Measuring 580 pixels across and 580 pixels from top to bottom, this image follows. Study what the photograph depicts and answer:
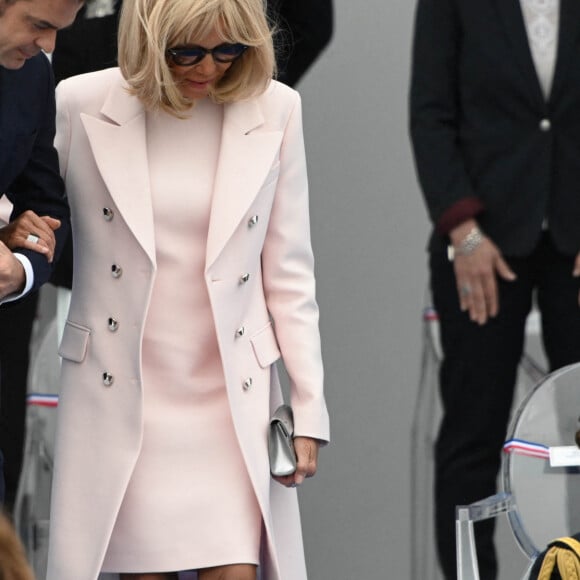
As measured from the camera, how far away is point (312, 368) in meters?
3.34

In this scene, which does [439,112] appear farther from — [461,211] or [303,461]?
[303,461]

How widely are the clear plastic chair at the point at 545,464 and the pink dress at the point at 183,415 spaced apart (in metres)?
0.59

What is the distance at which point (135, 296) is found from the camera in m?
3.18

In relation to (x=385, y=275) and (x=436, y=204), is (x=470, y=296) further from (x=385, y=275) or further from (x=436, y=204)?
(x=385, y=275)

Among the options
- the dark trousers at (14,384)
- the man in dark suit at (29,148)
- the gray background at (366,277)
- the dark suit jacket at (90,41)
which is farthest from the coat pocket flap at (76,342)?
the gray background at (366,277)

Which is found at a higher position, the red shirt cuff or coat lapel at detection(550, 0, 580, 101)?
coat lapel at detection(550, 0, 580, 101)

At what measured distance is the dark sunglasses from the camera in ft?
10.1

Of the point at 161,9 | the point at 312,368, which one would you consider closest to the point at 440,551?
the point at 312,368

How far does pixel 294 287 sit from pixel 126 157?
0.43 metres

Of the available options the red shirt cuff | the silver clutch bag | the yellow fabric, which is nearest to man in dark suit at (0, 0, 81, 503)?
the silver clutch bag

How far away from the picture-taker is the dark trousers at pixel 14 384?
4.39m

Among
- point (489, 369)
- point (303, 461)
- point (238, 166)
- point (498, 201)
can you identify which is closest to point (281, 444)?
point (303, 461)

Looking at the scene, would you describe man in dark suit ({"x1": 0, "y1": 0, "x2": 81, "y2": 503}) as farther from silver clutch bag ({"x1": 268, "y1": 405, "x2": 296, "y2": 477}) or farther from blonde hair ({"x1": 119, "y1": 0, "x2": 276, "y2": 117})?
silver clutch bag ({"x1": 268, "y1": 405, "x2": 296, "y2": 477})

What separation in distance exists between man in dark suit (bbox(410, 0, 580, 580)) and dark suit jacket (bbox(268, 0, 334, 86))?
1.03 ft
